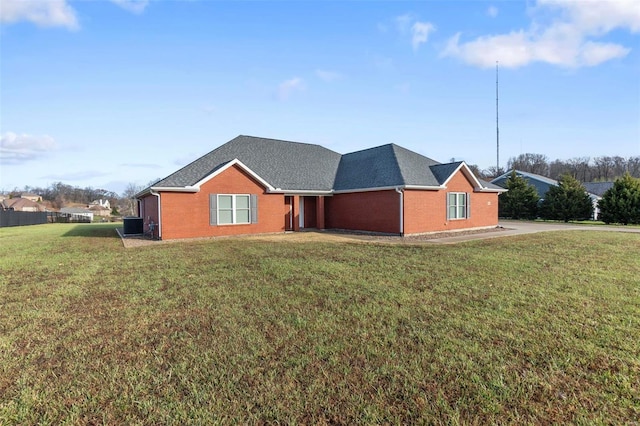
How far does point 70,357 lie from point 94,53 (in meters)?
13.0

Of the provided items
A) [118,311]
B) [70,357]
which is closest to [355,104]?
[118,311]

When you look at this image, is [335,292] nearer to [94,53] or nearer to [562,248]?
[562,248]

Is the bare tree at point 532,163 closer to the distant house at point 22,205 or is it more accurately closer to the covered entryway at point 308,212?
the covered entryway at point 308,212

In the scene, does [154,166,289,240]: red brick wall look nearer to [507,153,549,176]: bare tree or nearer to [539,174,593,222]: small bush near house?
[539,174,593,222]: small bush near house

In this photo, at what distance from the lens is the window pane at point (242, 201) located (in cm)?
1645

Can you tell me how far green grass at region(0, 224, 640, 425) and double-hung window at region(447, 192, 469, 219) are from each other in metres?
11.1

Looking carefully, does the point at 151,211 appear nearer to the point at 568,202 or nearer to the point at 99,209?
the point at 568,202

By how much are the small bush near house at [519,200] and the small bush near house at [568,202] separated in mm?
1150

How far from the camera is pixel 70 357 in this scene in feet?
11.7

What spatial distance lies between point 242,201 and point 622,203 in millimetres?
28503

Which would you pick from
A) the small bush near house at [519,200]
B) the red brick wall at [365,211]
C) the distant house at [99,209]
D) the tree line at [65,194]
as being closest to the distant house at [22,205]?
the distant house at [99,209]

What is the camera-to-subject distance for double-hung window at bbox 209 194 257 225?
1571 centimetres

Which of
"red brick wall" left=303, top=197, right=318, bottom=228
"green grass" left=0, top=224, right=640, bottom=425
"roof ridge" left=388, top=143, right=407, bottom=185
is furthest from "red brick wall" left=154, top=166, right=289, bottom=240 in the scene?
"green grass" left=0, top=224, right=640, bottom=425

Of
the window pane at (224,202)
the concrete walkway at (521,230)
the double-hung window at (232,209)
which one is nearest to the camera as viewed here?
the concrete walkway at (521,230)
